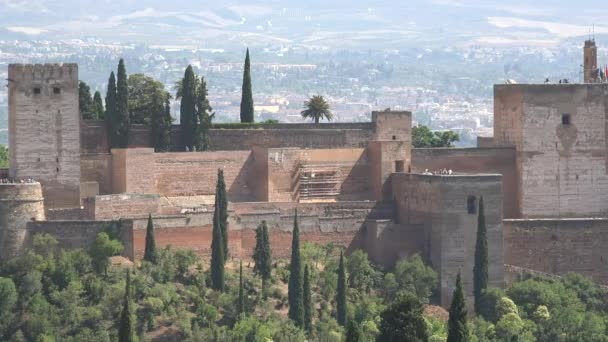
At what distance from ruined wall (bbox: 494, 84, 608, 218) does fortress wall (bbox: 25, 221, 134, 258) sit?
11.5 metres

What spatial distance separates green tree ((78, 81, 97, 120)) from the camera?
56.3m

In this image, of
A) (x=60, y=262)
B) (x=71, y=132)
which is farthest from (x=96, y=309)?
(x=71, y=132)

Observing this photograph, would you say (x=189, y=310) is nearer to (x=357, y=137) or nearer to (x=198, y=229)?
(x=198, y=229)

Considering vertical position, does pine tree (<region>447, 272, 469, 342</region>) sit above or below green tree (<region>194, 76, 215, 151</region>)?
below

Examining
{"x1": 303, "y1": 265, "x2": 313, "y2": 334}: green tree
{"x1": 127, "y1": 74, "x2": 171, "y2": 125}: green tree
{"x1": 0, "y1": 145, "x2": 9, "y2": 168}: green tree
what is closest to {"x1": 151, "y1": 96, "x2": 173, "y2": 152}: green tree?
{"x1": 127, "y1": 74, "x2": 171, "y2": 125}: green tree

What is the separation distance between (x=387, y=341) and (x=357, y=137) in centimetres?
2170

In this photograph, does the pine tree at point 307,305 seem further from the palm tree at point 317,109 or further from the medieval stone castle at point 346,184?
the palm tree at point 317,109

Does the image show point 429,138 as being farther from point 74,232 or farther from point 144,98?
point 74,232

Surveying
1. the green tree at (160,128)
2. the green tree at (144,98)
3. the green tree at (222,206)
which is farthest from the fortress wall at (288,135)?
the green tree at (222,206)

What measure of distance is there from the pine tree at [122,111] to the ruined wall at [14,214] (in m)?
5.09

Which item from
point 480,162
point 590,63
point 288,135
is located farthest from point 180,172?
point 590,63

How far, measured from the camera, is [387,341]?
36.2 meters

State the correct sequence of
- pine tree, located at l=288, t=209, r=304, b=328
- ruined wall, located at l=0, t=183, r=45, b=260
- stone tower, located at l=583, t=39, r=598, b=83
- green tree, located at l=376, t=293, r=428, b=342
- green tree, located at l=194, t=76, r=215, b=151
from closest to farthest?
green tree, located at l=376, t=293, r=428, b=342 → pine tree, located at l=288, t=209, r=304, b=328 → ruined wall, located at l=0, t=183, r=45, b=260 → green tree, located at l=194, t=76, r=215, b=151 → stone tower, located at l=583, t=39, r=598, b=83

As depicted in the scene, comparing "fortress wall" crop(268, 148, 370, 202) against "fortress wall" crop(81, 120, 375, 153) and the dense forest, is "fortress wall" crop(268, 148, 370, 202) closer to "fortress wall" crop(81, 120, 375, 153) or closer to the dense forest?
"fortress wall" crop(81, 120, 375, 153)
